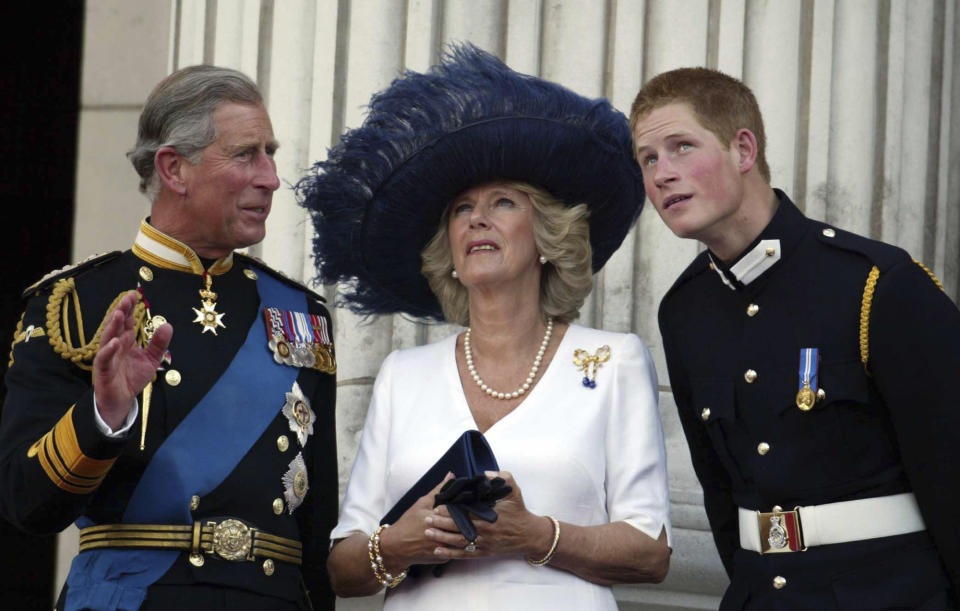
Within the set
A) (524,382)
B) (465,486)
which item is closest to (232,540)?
(465,486)

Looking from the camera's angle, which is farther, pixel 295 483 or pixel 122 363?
pixel 295 483

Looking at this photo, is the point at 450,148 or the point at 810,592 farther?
the point at 450,148

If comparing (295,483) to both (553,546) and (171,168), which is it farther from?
(171,168)

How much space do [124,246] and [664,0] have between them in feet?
7.48

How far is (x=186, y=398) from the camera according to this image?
3232 millimetres

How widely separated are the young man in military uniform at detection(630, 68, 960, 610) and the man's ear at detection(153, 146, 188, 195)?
3.66 feet

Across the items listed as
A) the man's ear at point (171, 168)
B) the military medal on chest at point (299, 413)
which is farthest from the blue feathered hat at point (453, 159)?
the military medal on chest at point (299, 413)

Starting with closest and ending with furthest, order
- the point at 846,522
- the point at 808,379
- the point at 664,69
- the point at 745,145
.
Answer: the point at 846,522 → the point at 808,379 → the point at 745,145 → the point at 664,69

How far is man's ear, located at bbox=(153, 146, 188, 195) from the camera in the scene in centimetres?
343

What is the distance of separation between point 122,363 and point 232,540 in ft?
1.77

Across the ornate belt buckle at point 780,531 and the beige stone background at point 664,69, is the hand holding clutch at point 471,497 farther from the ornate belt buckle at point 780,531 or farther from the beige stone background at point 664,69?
the beige stone background at point 664,69

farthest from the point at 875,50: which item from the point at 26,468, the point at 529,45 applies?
the point at 26,468

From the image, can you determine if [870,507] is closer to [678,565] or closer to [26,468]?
[678,565]

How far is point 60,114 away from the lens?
18.2ft
